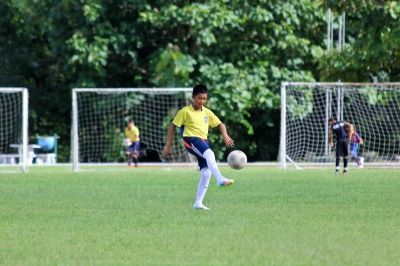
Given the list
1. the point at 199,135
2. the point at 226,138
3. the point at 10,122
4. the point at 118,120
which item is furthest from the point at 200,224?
the point at 10,122

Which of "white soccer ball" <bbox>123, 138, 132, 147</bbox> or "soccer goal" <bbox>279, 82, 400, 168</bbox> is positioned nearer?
"soccer goal" <bbox>279, 82, 400, 168</bbox>

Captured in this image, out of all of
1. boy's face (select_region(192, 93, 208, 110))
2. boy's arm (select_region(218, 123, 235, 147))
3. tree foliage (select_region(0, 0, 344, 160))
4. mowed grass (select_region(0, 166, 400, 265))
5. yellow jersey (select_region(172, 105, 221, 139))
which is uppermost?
tree foliage (select_region(0, 0, 344, 160))

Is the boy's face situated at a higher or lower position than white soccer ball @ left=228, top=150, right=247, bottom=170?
higher

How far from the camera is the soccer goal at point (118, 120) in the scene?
44.2 meters

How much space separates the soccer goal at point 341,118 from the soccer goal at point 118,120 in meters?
4.22

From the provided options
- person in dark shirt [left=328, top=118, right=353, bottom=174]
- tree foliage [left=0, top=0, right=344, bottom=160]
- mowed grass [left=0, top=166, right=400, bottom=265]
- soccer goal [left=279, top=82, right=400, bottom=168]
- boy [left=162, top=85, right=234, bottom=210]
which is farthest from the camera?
tree foliage [left=0, top=0, right=344, bottom=160]

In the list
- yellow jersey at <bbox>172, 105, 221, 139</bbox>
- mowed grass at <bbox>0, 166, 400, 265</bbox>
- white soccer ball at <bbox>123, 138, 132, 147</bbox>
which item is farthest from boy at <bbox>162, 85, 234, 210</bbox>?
white soccer ball at <bbox>123, 138, 132, 147</bbox>

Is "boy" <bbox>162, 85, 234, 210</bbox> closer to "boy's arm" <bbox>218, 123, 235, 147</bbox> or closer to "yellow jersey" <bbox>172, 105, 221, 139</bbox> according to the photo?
"yellow jersey" <bbox>172, 105, 221, 139</bbox>

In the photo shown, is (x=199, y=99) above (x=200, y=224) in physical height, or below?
above

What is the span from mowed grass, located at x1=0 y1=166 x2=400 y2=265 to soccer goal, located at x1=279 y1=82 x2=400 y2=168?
13977 millimetres

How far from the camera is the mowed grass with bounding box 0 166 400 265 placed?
39.0ft

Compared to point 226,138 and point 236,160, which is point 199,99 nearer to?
point 226,138

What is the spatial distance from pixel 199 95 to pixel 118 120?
26.9 m

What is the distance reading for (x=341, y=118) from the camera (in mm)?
42469
